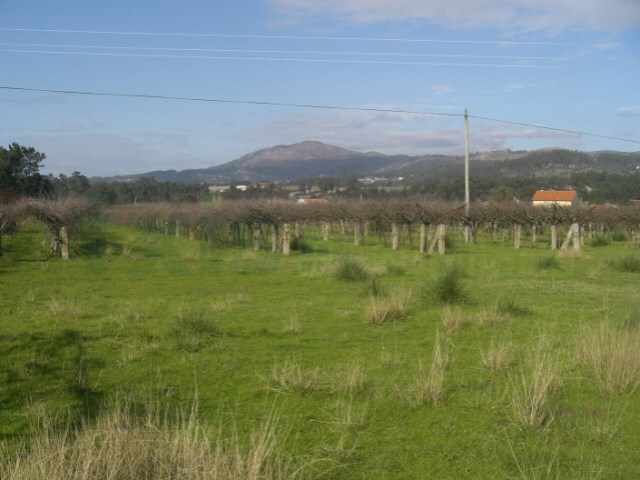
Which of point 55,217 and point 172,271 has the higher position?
point 55,217

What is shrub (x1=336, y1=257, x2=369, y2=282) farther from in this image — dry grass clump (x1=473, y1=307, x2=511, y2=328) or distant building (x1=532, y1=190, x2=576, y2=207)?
distant building (x1=532, y1=190, x2=576, y2=207)

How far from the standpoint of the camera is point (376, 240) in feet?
158

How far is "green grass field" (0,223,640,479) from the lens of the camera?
15.1 feet

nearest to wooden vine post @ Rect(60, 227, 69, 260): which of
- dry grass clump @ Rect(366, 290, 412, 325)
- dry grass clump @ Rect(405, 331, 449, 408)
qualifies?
dry grass clump @ Rect(366, 290, 412, 325)

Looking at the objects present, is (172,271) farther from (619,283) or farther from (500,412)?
(500,412)

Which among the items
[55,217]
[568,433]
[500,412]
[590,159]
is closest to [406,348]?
[500,412]

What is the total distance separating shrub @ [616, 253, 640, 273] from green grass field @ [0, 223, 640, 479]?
765 cm

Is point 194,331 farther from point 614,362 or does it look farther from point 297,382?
point 614,362

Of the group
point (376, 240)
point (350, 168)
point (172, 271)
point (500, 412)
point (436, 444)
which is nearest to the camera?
point (436, 444)

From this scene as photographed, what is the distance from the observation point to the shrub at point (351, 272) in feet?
52.9

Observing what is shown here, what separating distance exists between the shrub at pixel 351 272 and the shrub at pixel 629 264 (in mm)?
8661

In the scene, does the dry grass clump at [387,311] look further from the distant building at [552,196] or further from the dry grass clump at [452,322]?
the distant building at [552,196]

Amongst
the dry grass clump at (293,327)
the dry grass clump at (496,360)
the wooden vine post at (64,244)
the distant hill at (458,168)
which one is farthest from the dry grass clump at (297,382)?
the distant hill at (458,168)

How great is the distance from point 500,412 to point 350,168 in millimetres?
192787
